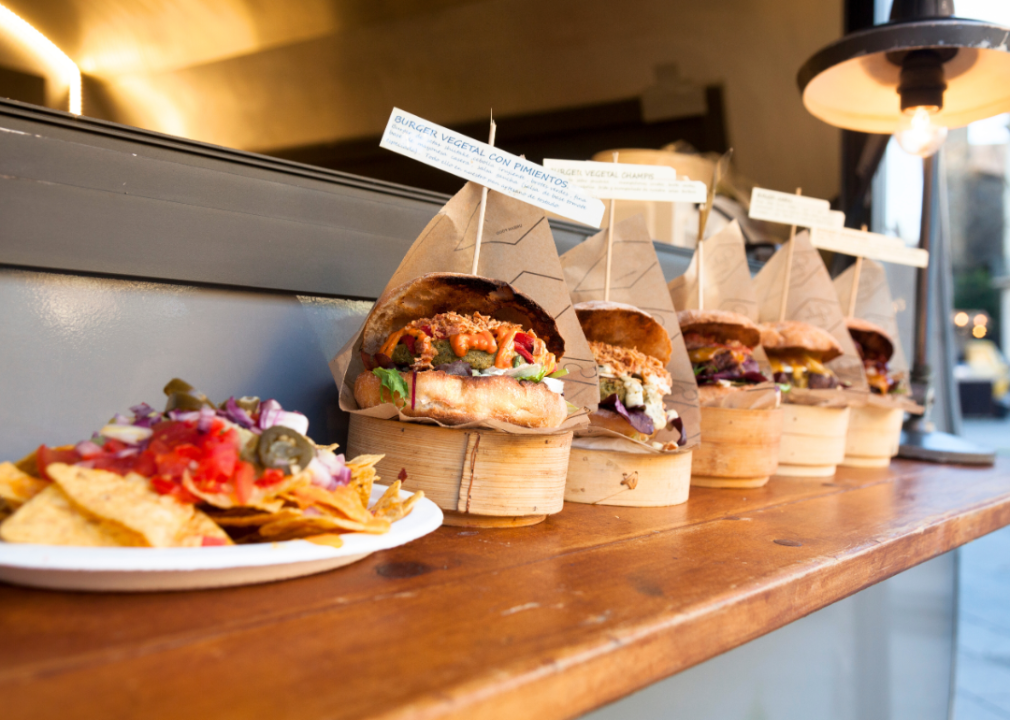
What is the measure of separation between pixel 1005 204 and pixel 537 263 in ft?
129

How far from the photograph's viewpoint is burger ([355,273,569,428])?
1.59 m

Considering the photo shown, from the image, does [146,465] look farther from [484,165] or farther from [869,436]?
[869,436]

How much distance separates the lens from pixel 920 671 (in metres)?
3.23

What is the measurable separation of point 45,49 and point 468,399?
139 centimetres

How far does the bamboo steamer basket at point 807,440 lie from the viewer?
2.76 metres

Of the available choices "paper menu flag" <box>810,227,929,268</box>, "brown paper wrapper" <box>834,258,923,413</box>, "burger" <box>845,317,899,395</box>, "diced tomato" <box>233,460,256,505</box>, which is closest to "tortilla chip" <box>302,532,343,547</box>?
"diced tomato" <box>233,460,256,505</box>

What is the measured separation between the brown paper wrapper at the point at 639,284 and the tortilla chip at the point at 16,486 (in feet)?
5.73

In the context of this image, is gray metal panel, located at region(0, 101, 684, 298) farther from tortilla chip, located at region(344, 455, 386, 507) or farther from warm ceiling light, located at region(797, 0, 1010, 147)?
warm ceiling light, located at region(797, 0, 1010, 147)

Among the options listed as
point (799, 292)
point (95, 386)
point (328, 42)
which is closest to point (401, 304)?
point (95, 386)

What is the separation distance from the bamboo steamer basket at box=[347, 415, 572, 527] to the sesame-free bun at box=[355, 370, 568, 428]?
0.04 m

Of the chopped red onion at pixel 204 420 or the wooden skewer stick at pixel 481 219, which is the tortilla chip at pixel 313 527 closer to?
the chopped red onion at pixel 204 420

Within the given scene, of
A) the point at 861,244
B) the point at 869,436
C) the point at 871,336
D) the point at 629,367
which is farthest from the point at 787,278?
the point at 629,367

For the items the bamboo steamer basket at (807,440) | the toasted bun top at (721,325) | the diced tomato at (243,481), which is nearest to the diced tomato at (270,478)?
the diced tomato at (243,481)

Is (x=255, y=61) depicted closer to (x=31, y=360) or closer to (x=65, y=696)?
(x=31, y=360)
